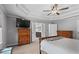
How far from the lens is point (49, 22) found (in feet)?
14.7

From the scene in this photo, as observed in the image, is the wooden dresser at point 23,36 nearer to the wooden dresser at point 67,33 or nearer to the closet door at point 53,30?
the closet door at point 53,30

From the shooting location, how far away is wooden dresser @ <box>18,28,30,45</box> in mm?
4816

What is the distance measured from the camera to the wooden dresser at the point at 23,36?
4.82 metres

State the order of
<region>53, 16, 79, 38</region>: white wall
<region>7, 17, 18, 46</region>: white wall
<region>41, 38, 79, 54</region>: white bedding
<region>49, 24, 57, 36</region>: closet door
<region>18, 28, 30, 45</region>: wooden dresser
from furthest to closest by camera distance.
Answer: <region>18, 28, 30, 45</region>: wooden dresser
<region>49, 24, 57, 36</region>: closet door
<region>7, 17, 18, 46</region>: white wall
<region>53, 16, 79, 38</region>: white wall
<region>41, 38, 79, 54</region>: white bedding

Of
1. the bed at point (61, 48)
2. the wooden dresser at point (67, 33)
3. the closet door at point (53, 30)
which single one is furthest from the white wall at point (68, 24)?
the bed at point (61, 48)

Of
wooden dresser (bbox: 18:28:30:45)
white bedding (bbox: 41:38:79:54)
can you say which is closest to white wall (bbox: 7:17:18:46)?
wooden dresser (bbox: 18:28:30:45)

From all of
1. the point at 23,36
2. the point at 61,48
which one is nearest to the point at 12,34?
the point at 23,36

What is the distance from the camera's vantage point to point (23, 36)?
507cm

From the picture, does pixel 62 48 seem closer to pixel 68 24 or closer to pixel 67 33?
pixel 68 24

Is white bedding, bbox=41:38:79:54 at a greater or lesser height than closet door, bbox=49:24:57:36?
lesser

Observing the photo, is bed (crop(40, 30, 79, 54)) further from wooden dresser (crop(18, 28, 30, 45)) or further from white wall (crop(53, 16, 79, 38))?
wooden dresser (crop(18, 28, 30, 45))
